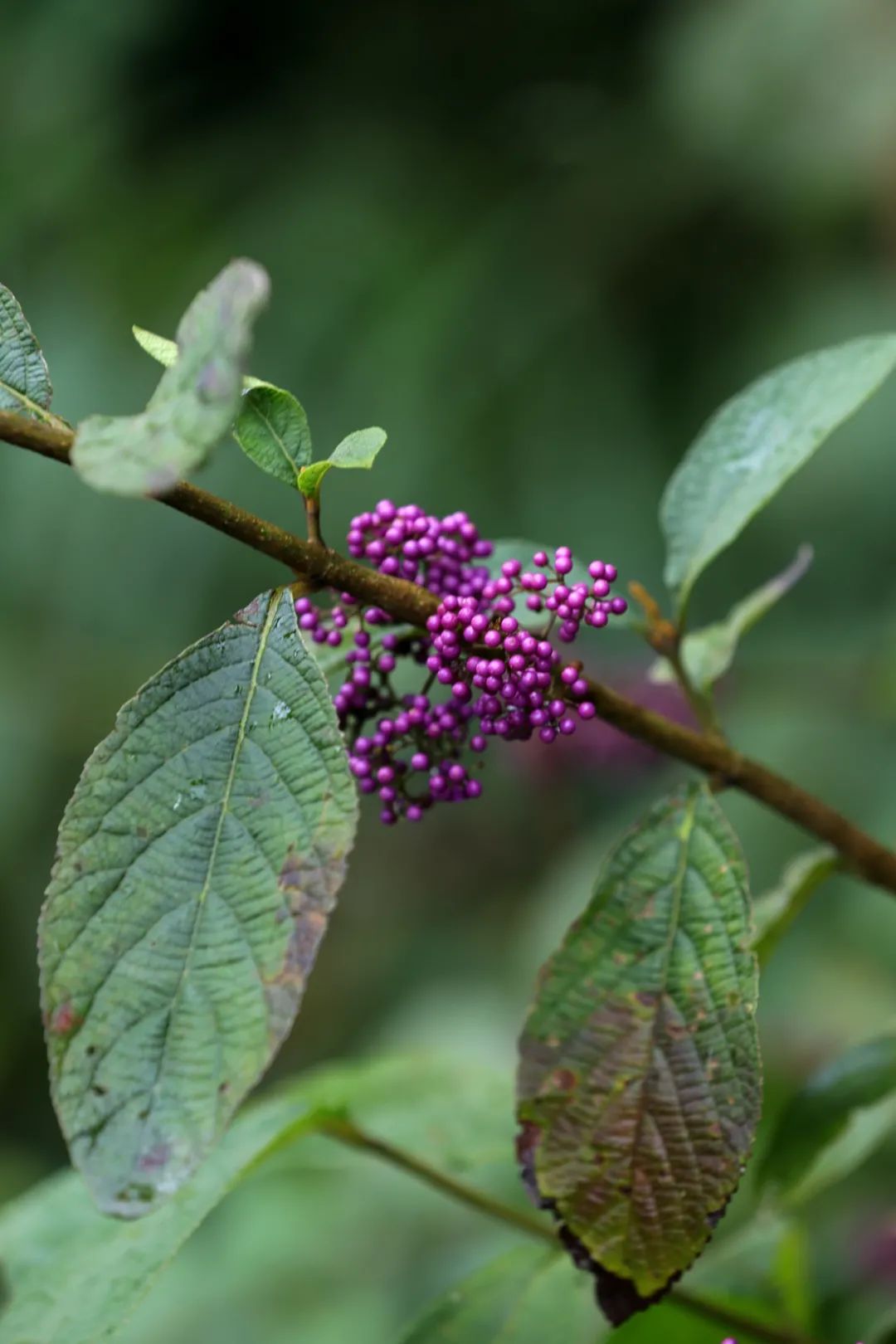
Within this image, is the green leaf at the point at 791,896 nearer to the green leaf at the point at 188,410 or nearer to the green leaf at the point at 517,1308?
the green leaf at the point at 517,1308

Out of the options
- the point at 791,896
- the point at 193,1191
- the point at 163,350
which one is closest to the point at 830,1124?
the point at 791,896

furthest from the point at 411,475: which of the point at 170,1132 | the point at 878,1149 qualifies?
the point at 170,1132

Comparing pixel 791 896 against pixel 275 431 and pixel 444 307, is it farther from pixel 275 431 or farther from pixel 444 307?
pixel 444 307

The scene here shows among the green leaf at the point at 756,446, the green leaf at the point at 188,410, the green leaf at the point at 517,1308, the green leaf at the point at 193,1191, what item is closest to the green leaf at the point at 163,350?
the green leaf at the point at 188,410

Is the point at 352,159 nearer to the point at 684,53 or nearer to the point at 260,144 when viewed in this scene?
the point at 260,144

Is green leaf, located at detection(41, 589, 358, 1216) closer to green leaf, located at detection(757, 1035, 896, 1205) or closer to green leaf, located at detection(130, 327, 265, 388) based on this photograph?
green leaf, located at detection(130, 327, 265, 388)

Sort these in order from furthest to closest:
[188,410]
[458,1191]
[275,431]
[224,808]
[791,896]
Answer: [458,1191] < [791,896] < [275,431] < [224,808] < [188,410]

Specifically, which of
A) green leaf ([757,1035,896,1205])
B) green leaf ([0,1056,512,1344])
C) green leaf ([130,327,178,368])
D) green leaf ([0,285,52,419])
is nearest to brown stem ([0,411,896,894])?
green leaf ([0,285,52,419])
